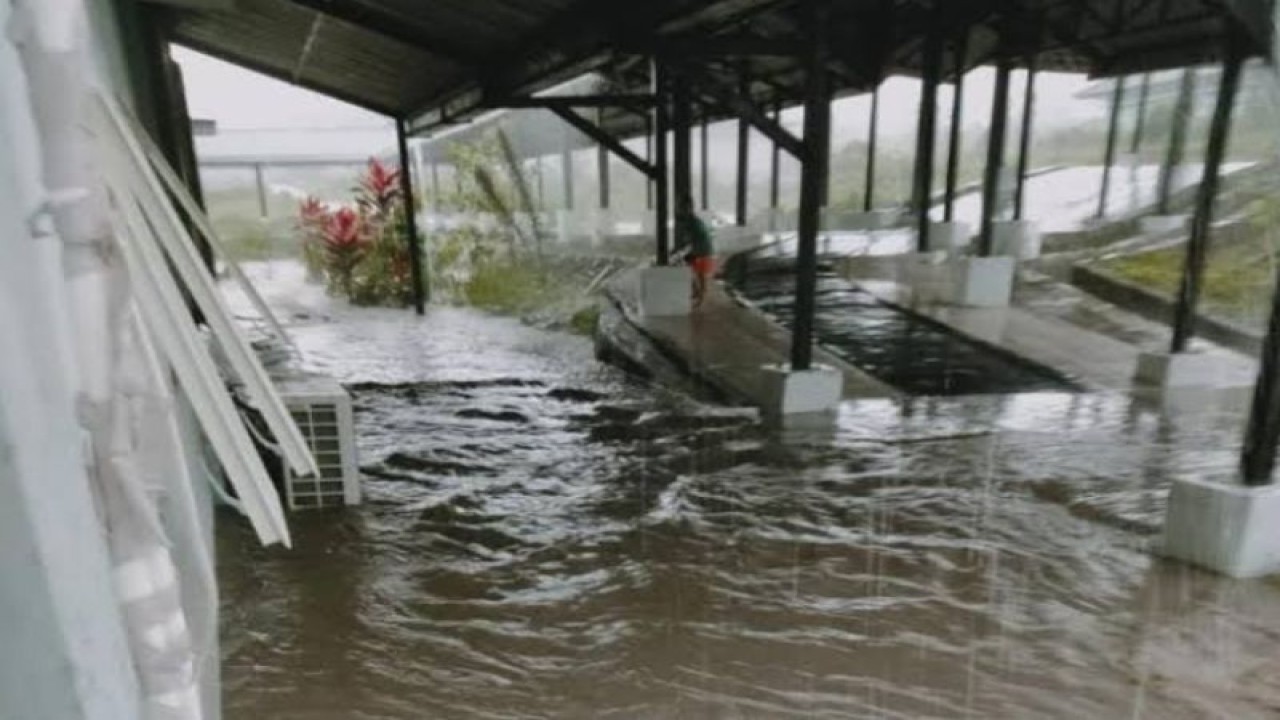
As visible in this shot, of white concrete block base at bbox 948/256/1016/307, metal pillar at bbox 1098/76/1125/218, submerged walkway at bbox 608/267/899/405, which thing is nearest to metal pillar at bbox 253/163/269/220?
submerged walkway at bbox 608/267/899/405

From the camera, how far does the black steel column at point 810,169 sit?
230 inches

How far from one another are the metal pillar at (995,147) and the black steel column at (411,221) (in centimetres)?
804

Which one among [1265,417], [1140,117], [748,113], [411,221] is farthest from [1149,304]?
[411,221]

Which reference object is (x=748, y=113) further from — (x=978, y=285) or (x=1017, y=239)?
(x=1017, y=239)

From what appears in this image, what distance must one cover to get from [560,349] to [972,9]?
676 cm

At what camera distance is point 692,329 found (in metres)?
9.48

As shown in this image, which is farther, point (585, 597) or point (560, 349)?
point (560, 349)

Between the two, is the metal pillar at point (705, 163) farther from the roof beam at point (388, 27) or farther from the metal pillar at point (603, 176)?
the roof beam at point (388, 27)

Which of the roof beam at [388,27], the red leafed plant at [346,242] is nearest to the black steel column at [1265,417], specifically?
the roof beam at [388,27]

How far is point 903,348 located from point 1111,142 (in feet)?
33.1

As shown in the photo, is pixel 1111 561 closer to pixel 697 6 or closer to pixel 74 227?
pixel 697 6

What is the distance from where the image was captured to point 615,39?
17.9 ft

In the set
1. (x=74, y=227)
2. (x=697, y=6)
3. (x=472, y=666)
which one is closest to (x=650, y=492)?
(x=472, y=666)

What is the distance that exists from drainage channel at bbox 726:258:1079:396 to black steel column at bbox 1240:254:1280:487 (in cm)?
361
